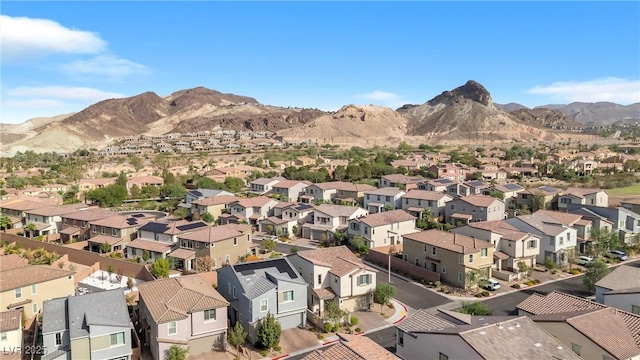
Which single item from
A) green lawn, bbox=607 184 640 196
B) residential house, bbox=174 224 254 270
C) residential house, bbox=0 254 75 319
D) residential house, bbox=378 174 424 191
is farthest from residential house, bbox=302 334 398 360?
green lawn, bbox=607 184 640 196

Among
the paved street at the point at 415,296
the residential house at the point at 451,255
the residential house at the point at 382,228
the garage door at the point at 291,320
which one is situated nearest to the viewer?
the garage door at the point at 291,320

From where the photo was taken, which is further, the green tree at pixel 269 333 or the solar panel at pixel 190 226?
the solar panel at pixel 190 226

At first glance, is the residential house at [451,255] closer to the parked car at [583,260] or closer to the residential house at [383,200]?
the parked car at [583,260]

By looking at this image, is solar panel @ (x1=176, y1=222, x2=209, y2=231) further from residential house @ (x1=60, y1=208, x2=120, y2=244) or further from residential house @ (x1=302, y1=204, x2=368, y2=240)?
residential house @ (x1=302, y1=204, x2=368, y2=240)

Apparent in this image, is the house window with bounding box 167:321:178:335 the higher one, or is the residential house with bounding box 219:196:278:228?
the residential house with bounding box 219:196:278:228

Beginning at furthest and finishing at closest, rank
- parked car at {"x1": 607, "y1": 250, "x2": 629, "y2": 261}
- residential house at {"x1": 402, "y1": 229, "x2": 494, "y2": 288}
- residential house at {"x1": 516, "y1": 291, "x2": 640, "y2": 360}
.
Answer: parked car at {"x1": 607, "y1": 250, "x2": 629, "y2": 261} → residential house at {"x1": 402, "y1": 229, "x2": 494, "y2": 288} → residential house at {"x1": 516, "y1": 291, "x2": 640, "y2": 360}

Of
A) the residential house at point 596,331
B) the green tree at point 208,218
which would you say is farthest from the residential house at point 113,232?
the residential house at point 596,331
